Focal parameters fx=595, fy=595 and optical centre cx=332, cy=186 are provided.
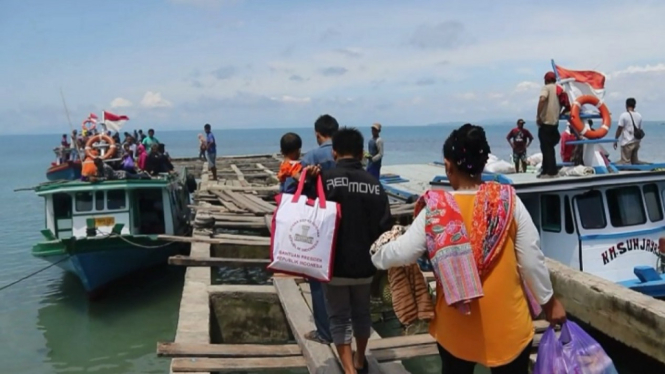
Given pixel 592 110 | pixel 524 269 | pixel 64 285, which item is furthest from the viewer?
pixel 64 285

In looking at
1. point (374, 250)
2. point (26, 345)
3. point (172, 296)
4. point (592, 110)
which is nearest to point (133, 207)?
point (172, 296)

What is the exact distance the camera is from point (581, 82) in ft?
32.1

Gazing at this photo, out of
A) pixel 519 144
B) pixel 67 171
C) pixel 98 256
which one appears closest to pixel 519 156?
pixel 519 144

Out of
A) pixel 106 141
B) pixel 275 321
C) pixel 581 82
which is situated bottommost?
pixel 275 321

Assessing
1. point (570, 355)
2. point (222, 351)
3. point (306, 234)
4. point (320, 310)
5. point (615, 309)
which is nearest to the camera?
point (570, 355)

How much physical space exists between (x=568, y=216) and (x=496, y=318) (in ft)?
21.5

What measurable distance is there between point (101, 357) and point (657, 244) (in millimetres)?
8972

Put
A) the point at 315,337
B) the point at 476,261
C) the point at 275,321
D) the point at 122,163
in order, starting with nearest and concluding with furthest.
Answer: the point at 476,261
the point at 315,337
the point at 275,321
the point at 122,163

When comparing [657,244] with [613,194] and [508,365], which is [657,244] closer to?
[613,194]

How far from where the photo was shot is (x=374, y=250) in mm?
3184

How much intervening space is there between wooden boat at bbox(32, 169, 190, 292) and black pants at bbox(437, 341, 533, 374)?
9588 millimetres

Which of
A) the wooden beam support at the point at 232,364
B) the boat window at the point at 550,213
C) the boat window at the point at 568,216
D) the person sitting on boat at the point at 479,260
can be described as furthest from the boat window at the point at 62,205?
the person sitting on boat at the point at 479,260

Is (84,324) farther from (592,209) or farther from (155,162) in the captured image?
(592,209)

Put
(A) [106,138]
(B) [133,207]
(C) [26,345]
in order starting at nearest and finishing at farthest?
1. (C) [26,345]
2. (B) [133,207]
3. (A) [106,138]
